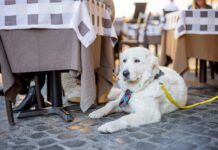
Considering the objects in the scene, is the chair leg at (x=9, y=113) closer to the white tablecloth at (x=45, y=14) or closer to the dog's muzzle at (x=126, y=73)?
the white tablecloth at (x=45, y=14)

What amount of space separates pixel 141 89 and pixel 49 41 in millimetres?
999

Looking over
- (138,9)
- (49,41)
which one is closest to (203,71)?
(49,41)

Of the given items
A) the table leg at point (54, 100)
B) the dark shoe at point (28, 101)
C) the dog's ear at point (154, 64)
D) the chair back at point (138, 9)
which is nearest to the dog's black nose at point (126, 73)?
the dog's ear at point (154, 64)

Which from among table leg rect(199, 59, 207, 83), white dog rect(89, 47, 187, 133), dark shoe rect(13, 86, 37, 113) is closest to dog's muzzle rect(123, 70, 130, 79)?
white dog rect(89, 47, 187, 133)

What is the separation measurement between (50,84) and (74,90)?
25.5 inches

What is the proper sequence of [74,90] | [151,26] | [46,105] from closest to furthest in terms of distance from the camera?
[46,105], [74,90], [151,26]

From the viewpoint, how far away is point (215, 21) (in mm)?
4055

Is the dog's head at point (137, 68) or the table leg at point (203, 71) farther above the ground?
the dog's head at point (137, 68)

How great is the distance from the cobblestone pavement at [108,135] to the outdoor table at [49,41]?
0.28 meters

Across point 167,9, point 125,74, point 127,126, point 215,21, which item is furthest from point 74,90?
point 167,9

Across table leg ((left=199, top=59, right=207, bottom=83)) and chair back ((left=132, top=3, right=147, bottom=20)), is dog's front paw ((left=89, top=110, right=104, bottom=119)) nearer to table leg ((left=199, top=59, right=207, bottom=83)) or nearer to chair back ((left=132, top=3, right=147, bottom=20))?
table leg ((left=199, top=59, right=207, bottom=83))

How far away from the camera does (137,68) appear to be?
2979 millimetres

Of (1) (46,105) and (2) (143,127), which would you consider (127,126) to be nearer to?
(2) (143,127)

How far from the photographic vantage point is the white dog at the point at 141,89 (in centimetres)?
288
